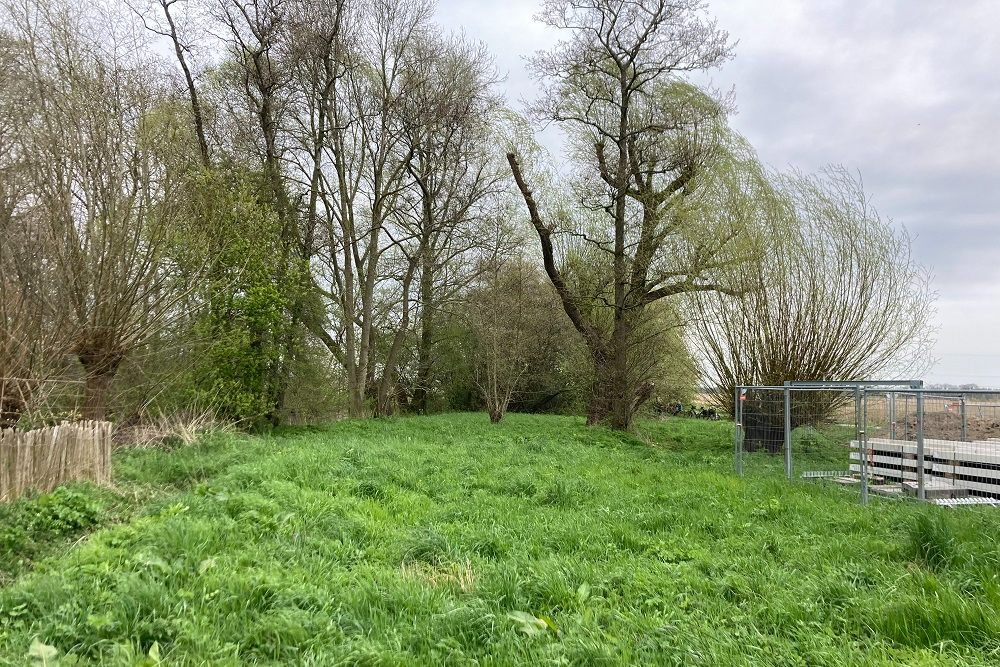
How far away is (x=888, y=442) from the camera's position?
28.2 feet

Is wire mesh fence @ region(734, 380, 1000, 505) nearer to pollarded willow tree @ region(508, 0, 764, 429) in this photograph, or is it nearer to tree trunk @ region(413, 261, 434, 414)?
pollarded willow tree @ region(508, 0, 764, 429)

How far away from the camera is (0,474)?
5.82 meters

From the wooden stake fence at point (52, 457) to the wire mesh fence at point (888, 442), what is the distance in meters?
9.55

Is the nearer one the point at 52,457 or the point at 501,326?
the point at 52,457

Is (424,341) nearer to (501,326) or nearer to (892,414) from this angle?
(501,326)

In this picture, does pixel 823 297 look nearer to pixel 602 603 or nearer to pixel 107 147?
pixel 602 603

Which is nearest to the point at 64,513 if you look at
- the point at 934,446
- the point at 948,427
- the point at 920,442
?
the point at 920,442

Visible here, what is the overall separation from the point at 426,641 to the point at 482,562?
1391 millimetres

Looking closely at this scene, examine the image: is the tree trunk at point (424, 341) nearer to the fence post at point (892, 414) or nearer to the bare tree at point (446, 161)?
the bare tree at point (446, 161)

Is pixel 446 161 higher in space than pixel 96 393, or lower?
higher

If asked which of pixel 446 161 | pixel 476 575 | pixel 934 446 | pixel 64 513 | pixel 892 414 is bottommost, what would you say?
pixel 476 575

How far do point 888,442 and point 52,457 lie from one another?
10.7 meters

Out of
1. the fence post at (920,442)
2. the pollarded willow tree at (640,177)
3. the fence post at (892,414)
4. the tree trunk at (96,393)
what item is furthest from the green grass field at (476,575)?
the pollarded willow tree at (640,177)

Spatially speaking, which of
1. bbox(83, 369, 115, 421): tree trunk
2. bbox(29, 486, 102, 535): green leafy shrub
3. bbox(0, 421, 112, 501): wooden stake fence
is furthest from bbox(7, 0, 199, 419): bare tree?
bbox(29, 486, 102, 535): green leafy shrub
